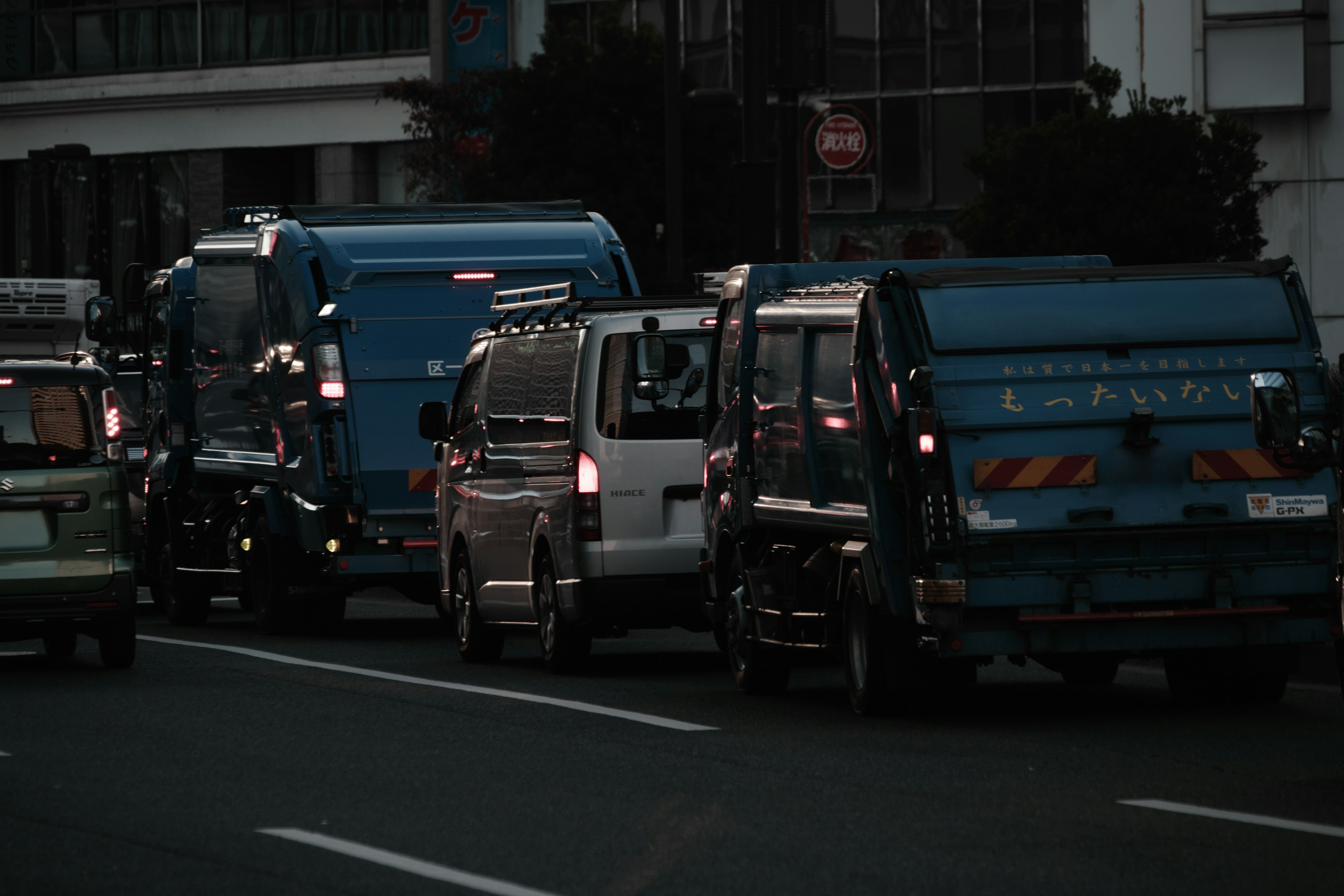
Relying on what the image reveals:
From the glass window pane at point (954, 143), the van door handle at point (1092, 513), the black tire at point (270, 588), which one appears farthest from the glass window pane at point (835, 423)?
the glass window pane at point (954, 143)

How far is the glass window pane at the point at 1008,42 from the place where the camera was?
143 ft

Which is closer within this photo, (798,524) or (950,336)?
(950,336)

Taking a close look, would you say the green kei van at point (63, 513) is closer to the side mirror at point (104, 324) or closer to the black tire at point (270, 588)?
the black tire at point (270, 588)

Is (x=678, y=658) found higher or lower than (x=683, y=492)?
lower

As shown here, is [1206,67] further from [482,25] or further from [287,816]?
[287,816]

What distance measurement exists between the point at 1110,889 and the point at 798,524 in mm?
5890

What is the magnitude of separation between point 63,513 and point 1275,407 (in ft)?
28.5

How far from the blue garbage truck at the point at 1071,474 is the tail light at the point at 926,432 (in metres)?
0.01

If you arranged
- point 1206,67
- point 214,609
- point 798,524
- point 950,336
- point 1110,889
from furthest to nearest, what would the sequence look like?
point 1206,67 < point 214,609 < point 798,524 < point 950,336 < point 1110,889

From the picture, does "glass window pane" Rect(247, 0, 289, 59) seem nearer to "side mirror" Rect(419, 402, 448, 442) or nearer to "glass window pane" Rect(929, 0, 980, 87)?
"glass window pane" Rect(929, 0, 980, 87)

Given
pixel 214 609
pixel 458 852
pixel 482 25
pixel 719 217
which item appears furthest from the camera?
pixel 482 25

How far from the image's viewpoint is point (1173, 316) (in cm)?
1243

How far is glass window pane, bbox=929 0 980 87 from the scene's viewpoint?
43906mm

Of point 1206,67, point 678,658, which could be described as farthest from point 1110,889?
point 1206,67
